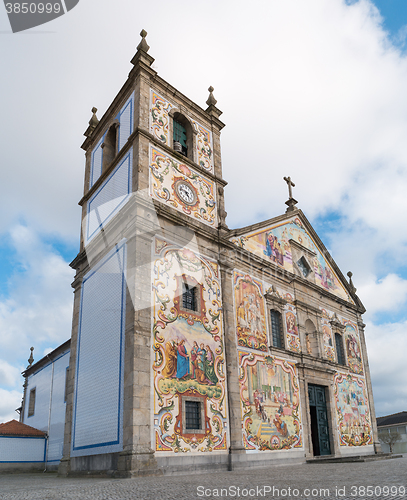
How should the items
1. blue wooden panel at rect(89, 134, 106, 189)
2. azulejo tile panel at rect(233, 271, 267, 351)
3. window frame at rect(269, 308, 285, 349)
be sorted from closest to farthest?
azulejo tile panel at rect(233, 271, 267, 351)
window frame at rect(269, 308, 285, 349)
blue wooden panel at rect(89, 134, 106, 189)

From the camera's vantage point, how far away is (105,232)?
49.9 ft

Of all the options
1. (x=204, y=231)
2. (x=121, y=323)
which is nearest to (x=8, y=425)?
(x=121, y=323)

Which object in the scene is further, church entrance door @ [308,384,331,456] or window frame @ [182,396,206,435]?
church entrance door @ [308,384,331,456]

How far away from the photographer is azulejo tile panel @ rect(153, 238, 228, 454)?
11.9 metres

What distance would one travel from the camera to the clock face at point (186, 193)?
50.9 ft

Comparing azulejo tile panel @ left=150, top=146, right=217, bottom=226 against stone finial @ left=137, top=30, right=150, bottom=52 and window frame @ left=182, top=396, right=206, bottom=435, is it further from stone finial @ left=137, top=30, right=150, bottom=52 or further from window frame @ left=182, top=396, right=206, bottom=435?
window frame @ left=182, top=396, right=206, bottom=435

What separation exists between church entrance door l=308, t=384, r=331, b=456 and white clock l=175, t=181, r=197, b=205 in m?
8.71

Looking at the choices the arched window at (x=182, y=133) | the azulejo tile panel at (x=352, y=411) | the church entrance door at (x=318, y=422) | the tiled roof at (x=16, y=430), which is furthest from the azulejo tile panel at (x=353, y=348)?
the tiled roof at (x=16, y=430)

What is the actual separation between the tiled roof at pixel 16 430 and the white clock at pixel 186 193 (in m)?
13.1

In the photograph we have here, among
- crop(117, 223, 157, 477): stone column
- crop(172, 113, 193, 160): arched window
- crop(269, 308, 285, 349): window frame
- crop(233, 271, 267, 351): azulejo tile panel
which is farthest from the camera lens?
crop(172, 113, 193, 160): arched window

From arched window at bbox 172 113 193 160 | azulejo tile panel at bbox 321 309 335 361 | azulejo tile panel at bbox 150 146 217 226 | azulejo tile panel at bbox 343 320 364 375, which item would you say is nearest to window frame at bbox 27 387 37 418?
azulejo tile panel at bbox 150 146 217 226

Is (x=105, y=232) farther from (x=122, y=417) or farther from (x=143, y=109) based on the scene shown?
(x=122, y=417)

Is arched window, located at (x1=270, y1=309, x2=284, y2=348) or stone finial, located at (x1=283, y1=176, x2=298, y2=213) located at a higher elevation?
stone finial, located at (x1=283, y1=176, x2=298, y2=213)

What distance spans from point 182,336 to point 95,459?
4047mm
